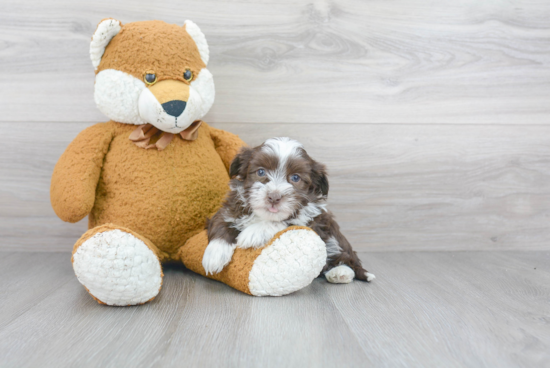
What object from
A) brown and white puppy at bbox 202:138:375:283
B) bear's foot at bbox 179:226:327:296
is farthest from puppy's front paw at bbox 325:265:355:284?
bear's foot at bbox 179:226:327:296

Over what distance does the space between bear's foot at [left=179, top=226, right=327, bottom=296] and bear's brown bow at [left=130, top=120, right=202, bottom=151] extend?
45 centimetres

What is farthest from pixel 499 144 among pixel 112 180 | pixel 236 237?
pixel 112 180

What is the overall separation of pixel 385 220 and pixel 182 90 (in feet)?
3.26

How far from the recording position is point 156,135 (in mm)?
1348

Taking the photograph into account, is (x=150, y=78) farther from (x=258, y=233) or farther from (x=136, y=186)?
(x=258, y=233)

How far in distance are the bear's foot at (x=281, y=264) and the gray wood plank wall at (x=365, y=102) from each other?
0.61 m

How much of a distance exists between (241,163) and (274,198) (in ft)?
0.63

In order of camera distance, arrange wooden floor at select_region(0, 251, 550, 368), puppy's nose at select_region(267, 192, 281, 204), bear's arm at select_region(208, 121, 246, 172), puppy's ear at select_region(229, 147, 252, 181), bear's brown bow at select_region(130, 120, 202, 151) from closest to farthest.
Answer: wooden floor at select_region(0, 251, 550, 368)
puppy's nose at select_region(267, 192, 281, 204)
puppy's ear at select_region(229, 147, 252, 181)
bear's brown bow at select_region(130, 120, 202, 151)
bear's arm at select_region(208, 121, 246, 172)

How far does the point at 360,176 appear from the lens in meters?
1.69

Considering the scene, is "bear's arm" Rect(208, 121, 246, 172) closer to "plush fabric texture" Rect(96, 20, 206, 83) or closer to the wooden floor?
"plush fabric texture" Rect(96, 20, 206, 83)

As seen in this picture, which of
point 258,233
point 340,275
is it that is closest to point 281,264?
point 258,233

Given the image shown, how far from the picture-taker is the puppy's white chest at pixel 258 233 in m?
1.14

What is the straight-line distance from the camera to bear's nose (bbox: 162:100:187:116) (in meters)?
1.22

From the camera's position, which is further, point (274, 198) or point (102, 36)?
point (102, 36)
